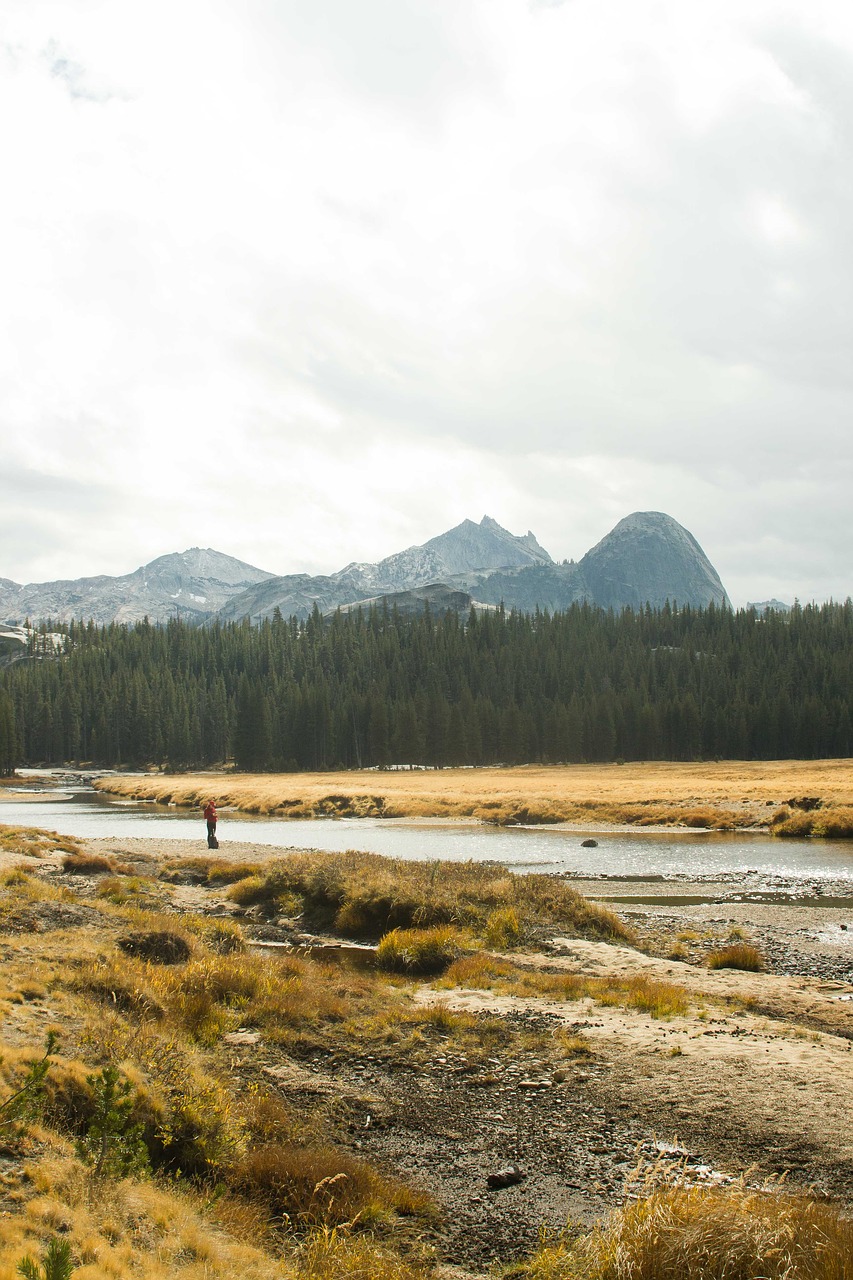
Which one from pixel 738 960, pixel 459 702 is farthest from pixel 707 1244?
pixel 459 702

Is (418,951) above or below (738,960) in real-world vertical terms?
above

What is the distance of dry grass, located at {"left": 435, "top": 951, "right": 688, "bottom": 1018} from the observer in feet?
53.5

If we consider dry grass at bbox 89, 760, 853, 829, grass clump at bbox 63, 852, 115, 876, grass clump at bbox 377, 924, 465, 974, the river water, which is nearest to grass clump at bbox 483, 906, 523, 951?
grass clump at bbox 377, 924, 465, 974

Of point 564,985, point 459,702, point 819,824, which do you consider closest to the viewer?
point 564,985

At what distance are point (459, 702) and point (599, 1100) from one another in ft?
443

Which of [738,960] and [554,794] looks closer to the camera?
[738,960]

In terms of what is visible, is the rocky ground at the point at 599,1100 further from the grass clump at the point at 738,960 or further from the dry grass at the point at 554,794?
the dry grass at the point at 554,794

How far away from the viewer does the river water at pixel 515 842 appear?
3862 centimetres

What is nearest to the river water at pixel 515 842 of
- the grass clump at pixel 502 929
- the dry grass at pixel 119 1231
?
the grass clump at pixel 502 929

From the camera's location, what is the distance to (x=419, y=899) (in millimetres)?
24641

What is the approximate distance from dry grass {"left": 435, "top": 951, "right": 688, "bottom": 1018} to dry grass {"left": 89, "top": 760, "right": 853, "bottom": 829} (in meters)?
39.4

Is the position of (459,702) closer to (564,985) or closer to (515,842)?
(515,842)

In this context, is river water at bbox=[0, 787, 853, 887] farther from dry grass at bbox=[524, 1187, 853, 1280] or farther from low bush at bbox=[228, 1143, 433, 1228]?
dry grass at bbox=[524, 1187, 853, 1280]

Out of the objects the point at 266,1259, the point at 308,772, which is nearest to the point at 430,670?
the point at 308,772
